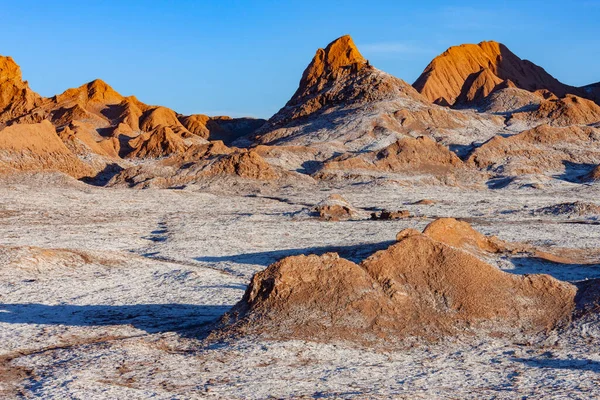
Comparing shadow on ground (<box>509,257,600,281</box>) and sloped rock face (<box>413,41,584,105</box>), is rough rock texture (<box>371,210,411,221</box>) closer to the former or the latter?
shadow on ground (<box>509,257,600,281</box>)

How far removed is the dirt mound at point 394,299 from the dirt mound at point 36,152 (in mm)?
33739

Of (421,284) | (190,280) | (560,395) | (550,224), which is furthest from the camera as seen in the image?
(550,224)

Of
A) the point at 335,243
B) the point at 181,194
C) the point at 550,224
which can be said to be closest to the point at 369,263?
the point at 335,243

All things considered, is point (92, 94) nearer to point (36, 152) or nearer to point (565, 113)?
point (565, 113)

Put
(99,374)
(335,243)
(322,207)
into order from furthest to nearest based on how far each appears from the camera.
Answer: (322,207) < (335,243) < (99,374)

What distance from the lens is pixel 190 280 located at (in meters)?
16.0

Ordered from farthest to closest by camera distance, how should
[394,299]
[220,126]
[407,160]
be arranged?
[220,126] < [407,160] < [394,299]

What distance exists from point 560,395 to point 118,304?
8033mm

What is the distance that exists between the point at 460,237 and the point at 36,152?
106 feet

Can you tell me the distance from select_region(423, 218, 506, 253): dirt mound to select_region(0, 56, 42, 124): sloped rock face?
70.4m

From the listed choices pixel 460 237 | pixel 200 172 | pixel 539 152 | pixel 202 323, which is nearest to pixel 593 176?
pixel 539 152

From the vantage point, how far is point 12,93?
8650cm

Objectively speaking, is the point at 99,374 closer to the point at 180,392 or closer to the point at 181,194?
the point at 180,392

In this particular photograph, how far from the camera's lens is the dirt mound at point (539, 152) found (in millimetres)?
53344
